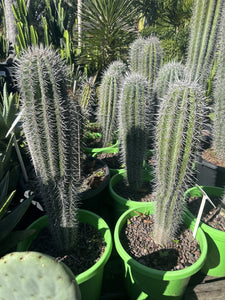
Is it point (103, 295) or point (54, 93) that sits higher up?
point (54, 93)

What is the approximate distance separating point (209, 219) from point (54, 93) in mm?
1243

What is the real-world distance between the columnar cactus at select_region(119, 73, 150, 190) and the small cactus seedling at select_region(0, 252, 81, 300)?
1.07 metres

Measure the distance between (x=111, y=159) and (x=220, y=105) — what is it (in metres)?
1.11

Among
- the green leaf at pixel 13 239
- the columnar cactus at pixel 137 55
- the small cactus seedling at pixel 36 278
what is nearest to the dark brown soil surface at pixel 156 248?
the green leaf at pixel 13 239

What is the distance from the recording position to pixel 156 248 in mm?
1248

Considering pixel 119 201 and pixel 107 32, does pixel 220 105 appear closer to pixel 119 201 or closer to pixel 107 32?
pixel 119 201

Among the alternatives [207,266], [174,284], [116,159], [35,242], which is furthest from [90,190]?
[207,266]

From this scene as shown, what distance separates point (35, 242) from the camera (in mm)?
1235

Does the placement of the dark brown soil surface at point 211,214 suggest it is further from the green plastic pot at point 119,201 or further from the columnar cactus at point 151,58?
the columnar cactus at point 151,58

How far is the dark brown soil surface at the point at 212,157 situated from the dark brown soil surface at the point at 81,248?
1.26 m

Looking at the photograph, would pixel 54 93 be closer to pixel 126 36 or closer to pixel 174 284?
pixel 174 284

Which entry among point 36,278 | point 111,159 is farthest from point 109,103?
point 36,278

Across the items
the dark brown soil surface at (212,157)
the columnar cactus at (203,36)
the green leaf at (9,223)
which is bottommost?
the dark brown soil surface at (212,157)

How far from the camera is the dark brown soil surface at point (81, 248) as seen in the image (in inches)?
44.3
